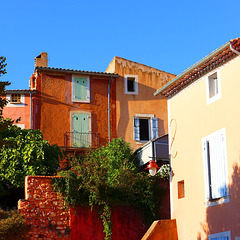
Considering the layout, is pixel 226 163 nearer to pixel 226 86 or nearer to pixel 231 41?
pixel 226 86

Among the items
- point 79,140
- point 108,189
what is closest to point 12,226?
point 108,189

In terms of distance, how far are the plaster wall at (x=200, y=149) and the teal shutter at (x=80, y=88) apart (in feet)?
40.0

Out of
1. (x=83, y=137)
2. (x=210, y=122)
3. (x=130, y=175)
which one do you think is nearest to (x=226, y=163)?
(x=210, y=122)

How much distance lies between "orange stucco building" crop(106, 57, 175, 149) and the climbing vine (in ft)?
32.1

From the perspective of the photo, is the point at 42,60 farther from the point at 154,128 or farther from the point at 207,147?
the point at 207,147

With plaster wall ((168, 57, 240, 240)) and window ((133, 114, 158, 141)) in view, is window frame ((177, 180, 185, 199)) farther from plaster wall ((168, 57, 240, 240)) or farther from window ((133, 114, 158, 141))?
window ((133, 114, 158, 141))

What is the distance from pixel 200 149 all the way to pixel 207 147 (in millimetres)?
397

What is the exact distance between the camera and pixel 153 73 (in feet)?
101

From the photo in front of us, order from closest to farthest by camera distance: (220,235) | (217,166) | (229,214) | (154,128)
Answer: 1. (229,214)
2. (220,235)
3. (217,166)
4. (154,128)

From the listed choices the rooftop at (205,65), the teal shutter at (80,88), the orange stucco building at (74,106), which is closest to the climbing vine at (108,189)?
the rooftop at (205,65)

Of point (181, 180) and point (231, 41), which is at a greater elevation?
point (231, 41)

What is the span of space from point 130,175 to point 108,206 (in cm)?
147

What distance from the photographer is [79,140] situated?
28391mm

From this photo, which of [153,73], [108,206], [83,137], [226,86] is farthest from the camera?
[153,73]
